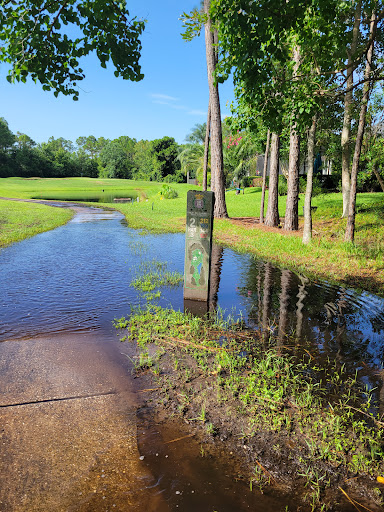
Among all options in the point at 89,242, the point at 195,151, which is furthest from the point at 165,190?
the point at 89,242

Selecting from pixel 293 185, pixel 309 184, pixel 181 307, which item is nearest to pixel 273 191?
pixel 293 185

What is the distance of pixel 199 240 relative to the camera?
6520 millimetres

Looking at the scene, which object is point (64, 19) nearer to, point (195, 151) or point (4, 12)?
point (4, 12)

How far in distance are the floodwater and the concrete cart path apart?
0.72 feet

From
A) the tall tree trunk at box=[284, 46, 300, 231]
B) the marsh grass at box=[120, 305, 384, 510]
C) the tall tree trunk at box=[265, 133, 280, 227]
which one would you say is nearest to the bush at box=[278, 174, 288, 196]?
the tall tree trunk at box=[265, 133, 280, 227]

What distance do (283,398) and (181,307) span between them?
3153 mm

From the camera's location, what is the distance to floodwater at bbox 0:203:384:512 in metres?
A: 2.82

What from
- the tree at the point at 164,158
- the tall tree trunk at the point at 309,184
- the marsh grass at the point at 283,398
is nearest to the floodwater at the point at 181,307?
the marsh grass at the point at 283,398

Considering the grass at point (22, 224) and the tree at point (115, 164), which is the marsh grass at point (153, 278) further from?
the tree at point (115, 164)

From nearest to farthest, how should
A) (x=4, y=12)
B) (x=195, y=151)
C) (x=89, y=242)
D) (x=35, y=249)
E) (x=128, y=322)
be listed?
(x=4, y=12), (x=128, y=322), (x=35, y=249), (x=89, y=242), (x=195, y=151)

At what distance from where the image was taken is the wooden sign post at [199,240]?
6.40m

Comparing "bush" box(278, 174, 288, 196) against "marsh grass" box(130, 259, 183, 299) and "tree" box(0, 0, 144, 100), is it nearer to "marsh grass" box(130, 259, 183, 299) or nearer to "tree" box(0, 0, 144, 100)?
"marsh grass" box(130, 259, 183, 299)

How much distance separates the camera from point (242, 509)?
255 centimetres

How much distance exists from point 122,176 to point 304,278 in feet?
325
